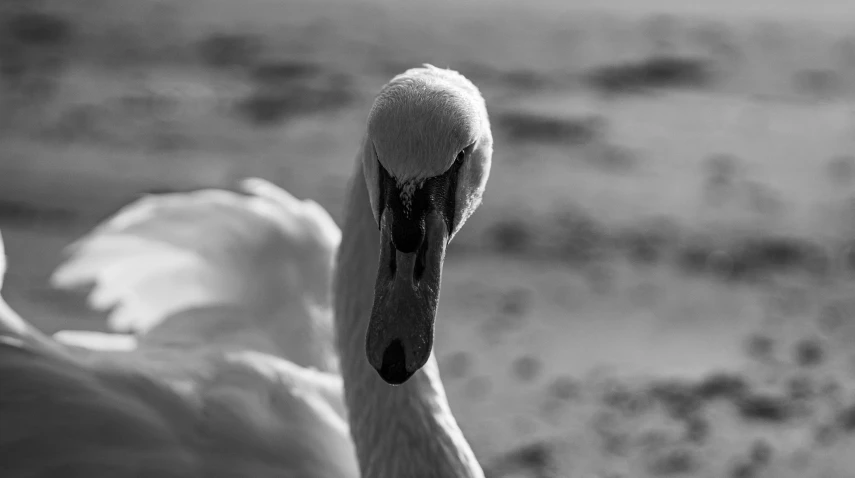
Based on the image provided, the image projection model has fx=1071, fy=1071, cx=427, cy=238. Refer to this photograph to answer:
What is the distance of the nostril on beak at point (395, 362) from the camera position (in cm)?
188

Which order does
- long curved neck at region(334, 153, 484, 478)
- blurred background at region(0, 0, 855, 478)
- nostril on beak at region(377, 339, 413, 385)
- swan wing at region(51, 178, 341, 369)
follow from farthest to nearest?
blurred background at region(0, 0, 855, 478)
swan wing at region(51, 178, 341, 369)
long curved neck at region(334, 153, 484, 478)
nostril on beak at region(377, 339, 413, 385)

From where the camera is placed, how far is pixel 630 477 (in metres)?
3.65

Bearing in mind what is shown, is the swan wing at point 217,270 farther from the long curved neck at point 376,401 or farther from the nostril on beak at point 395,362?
the nostril on beak at point 395,362

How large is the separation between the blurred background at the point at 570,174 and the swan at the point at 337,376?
115cm

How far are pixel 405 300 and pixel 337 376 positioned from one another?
1404 millimetres

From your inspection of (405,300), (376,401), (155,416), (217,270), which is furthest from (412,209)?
(217,270)

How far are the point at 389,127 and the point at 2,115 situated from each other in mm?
5180

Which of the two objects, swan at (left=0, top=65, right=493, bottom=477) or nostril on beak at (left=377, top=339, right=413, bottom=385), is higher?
swan at (left=0, top=65, right=493, bottom=477)

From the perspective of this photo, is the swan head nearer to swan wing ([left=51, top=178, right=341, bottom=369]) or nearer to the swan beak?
the swan beak

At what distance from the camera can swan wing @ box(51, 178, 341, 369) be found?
331 centimetres

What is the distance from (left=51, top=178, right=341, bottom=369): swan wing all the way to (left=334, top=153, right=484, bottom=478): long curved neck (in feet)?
2.44

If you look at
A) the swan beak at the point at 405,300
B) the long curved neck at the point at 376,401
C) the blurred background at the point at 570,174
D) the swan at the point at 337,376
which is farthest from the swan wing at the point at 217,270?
the swan beak at the point at 405,300

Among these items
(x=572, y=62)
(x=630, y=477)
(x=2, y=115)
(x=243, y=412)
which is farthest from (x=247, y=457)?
(x=572, y=62)

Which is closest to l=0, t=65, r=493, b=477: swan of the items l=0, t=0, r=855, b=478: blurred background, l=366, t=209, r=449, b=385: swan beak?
l=366, t=209, r=449, b=385: swan beak
